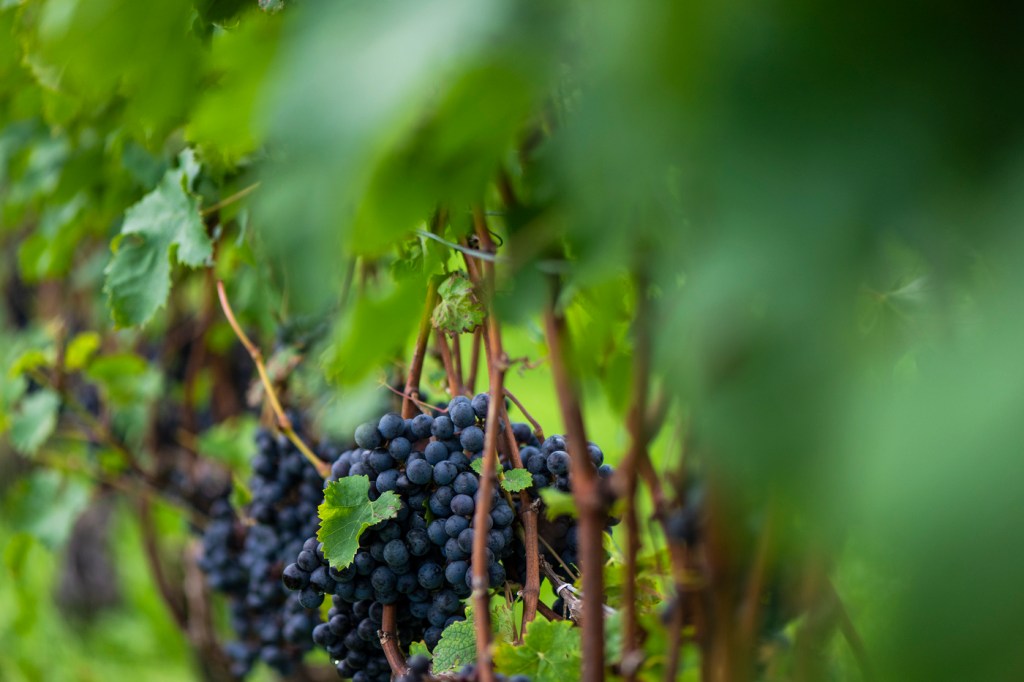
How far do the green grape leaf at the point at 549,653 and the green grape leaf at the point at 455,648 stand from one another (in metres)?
0.05

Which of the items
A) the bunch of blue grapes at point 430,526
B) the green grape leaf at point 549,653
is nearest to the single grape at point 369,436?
the bunch of blue grapes at point 430,526

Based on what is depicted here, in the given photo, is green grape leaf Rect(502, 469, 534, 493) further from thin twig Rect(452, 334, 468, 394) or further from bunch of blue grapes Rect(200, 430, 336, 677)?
bunch of blue grapes Rect(200, 430, 336, 677)

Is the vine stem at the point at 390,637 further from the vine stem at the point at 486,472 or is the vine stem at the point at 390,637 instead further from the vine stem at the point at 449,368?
the vine stem at the point at 449,368

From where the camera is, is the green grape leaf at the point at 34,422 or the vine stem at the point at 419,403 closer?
the vine stem at the point at 419,403

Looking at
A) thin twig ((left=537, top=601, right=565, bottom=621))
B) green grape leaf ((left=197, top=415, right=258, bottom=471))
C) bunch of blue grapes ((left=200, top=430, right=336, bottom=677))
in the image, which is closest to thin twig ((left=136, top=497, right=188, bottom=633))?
green grape leaf ((left=197, top=415, right=258, bottom=471))

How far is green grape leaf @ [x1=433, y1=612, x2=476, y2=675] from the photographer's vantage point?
770 millimetres

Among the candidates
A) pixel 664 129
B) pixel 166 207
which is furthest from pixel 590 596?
pixel 166 207

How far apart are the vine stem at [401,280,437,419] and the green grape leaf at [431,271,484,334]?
1.8 inches

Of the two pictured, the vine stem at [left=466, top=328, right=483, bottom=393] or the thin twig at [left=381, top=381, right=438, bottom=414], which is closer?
the thin twig at [left=381, top=381, right=438, bottom=414]

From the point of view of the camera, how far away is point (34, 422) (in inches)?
65.9

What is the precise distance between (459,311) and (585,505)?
30 cm

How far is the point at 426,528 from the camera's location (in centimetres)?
82

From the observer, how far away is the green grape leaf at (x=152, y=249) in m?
1.15

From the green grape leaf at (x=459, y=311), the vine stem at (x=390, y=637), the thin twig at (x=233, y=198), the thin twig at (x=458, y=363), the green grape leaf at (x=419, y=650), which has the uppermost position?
the green grape leaf at (x=459, y=311)
